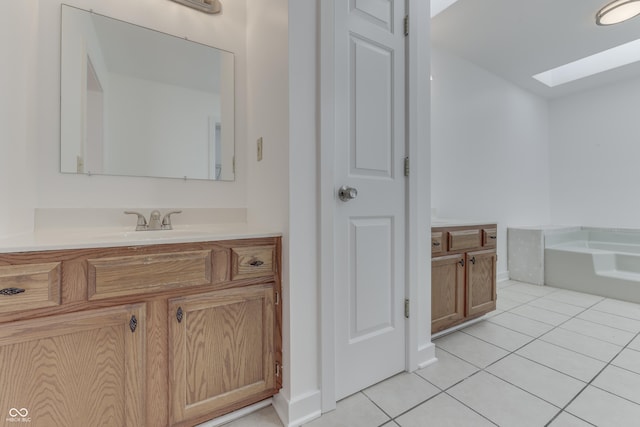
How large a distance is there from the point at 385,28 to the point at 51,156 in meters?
1.82

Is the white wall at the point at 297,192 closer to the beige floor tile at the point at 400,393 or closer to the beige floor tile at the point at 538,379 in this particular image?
the beige floor tile at the point at 400,393

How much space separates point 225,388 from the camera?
3.87 ft

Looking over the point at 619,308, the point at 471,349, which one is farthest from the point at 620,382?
the point at 619,308

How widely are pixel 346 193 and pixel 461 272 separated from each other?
4.25ft

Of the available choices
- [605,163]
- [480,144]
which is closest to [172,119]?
[480,144]

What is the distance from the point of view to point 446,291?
1949 mm

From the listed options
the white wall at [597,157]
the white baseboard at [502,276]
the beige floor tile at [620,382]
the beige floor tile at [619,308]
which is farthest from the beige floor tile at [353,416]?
the white wall at [597,157]

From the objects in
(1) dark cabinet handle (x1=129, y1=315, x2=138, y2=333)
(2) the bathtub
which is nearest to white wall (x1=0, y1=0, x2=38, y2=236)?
(1) dark cabinet handle (x1=129, y1=315, x2=138, y2=333)

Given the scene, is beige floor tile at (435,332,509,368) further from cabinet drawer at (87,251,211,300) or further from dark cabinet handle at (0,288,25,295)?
dark cabinet handle at (0,288,25,295)

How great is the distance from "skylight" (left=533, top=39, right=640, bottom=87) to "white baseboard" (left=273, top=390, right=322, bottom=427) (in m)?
4.49

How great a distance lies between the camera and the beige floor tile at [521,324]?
2107 mm

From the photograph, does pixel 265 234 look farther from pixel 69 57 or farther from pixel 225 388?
pixel 69 57

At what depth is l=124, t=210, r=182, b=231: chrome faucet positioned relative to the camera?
4.67 feet
